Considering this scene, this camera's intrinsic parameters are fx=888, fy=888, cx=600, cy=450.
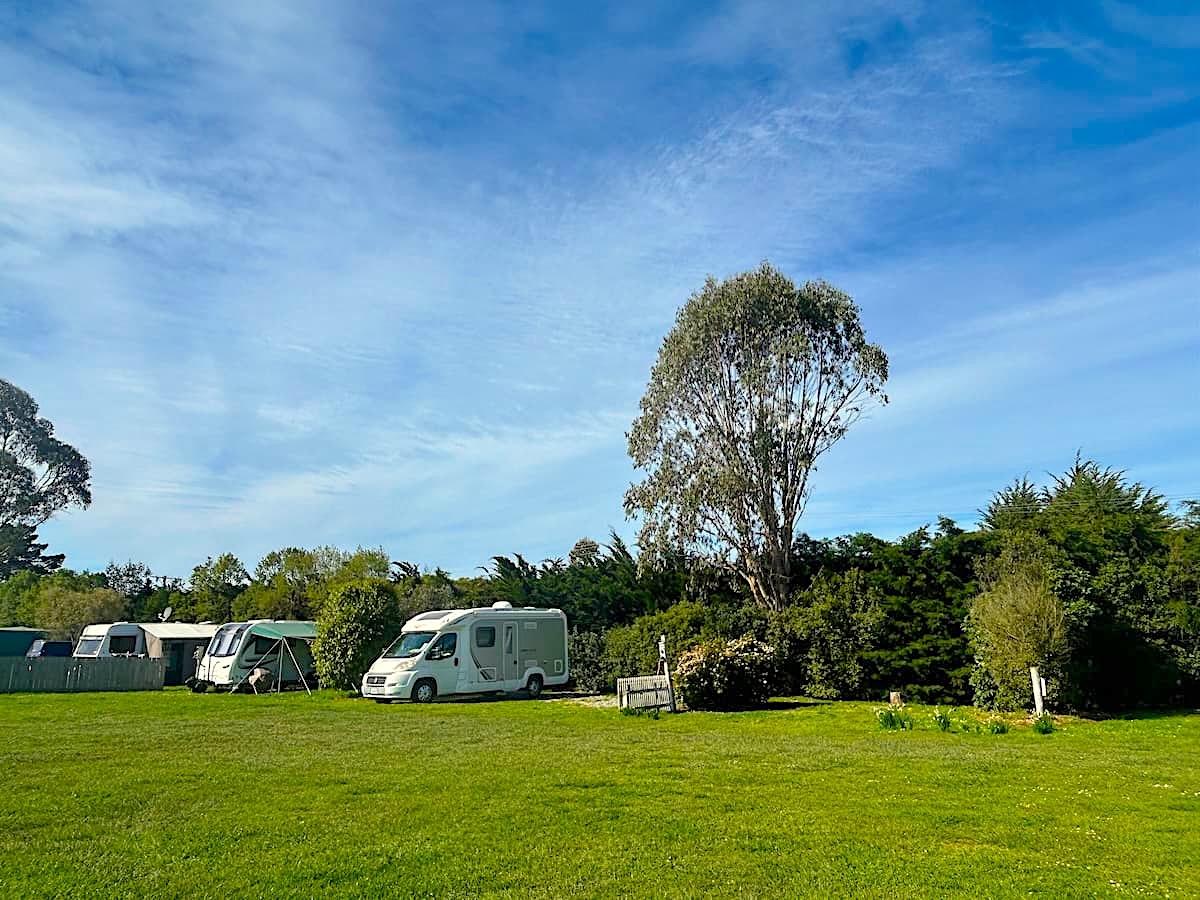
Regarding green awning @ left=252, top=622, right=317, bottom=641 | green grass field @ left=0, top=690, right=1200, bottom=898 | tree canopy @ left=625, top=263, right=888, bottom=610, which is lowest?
green grass field @ left=0, top=690, right=1200, bottom=898

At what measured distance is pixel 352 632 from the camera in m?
A: 22.8

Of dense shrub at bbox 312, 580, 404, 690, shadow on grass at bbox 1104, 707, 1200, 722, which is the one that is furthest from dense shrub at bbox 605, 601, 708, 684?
shadow on grass at bbox 1104, 707, 1200, 722

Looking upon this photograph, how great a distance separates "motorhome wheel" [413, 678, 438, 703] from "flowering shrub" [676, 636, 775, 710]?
593 centimetres

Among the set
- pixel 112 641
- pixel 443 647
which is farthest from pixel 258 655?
pixel 112 641

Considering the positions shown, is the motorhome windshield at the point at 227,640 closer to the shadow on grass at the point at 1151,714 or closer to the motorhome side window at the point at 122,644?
the motorhome side window at the point at 122,644

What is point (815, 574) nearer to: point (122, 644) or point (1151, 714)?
point (1151, 714)

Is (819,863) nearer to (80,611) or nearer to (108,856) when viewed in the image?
(108,856)

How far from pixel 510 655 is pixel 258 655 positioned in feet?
26.3

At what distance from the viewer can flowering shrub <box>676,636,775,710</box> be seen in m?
16.8

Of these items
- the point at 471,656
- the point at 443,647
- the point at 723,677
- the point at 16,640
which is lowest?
the point at 723,677

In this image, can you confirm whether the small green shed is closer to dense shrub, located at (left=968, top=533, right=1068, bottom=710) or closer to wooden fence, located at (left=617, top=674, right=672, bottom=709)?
wooden fence, located at (left=617, top=674, right=672, bottom=709)

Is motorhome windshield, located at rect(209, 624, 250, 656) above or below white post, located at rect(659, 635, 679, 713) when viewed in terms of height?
above

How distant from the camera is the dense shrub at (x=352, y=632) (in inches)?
890

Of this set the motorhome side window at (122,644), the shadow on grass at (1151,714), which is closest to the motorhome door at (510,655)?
the shadow on grass at (1151,714)
